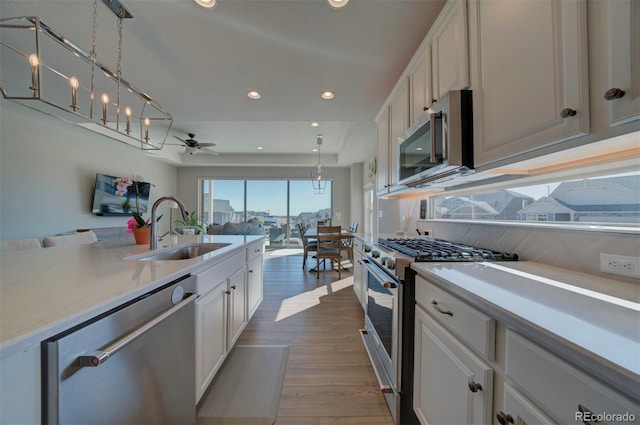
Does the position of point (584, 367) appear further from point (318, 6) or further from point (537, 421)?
point (318, 6)

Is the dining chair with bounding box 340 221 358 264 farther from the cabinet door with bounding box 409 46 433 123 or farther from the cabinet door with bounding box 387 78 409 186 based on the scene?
the cabinet door with bounding box 409 46 433 123

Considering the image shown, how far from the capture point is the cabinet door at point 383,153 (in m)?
2.31

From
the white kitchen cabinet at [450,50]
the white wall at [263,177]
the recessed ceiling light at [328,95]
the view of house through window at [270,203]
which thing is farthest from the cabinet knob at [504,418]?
the view of house through window at [270,203]

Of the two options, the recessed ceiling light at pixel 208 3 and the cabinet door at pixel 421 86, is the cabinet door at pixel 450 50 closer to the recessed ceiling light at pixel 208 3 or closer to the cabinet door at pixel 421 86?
the cabinet door at pixel 421 86

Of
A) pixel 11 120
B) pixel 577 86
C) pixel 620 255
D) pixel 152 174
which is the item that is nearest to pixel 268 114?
pixel 577 86

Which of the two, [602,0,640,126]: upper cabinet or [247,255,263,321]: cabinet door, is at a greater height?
[602,0,640,126]: upper cabinet

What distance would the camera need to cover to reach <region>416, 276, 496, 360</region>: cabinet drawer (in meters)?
0.75

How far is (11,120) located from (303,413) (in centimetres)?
530

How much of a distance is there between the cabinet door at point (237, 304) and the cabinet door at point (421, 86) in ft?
6.07

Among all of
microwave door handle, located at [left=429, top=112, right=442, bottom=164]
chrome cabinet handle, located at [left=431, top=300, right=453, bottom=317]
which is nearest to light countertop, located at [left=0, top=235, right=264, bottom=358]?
chrome cabinet handle, located at [left=431, top=300, right=453, bottom=317]

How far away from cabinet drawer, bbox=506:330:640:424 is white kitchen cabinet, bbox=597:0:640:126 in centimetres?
64

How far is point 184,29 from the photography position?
5.32 feet

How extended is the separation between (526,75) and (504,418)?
1.14m

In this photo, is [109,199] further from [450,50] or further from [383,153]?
[450,50]
